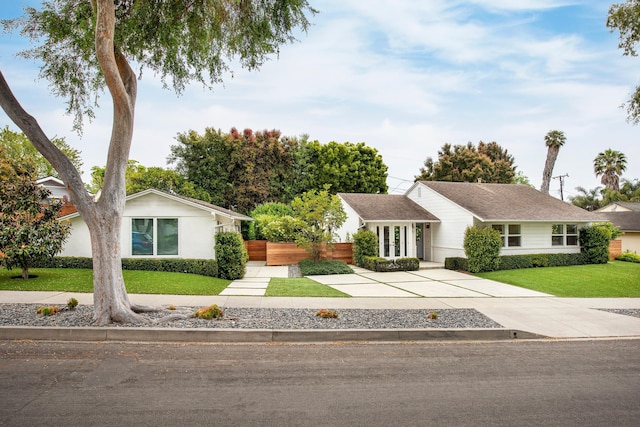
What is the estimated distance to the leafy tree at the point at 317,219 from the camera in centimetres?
2006

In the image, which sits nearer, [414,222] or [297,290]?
[297,290]

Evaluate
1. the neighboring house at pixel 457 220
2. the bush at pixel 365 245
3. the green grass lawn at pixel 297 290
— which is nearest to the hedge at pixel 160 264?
the green grass lawn at pixel 297 290

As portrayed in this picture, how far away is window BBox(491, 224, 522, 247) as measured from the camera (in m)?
22.1

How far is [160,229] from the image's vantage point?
17438 mm

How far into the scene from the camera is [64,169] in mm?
7879

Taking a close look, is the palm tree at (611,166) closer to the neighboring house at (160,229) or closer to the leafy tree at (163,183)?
the leafy tree at (163,183)

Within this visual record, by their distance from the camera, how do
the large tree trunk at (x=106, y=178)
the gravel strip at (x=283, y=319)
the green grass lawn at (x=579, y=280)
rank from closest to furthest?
the large tree trunk at (x=106, y=178) → the gravel strip at (x=283, y=319) → the green grass lawn at (x=579, y=280)

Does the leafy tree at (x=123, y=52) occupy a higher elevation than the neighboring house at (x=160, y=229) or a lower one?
higher

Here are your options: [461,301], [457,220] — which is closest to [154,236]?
[461,301]

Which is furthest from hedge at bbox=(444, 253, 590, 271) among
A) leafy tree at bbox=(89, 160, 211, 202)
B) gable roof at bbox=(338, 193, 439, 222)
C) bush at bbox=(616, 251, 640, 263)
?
leafy tree at bbox=(89, 160, 211, 202)

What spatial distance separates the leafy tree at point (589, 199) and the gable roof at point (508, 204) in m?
29.1

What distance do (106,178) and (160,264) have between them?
8.72 metres

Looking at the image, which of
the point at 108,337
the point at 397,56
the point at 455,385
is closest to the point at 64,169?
the point at 108,337

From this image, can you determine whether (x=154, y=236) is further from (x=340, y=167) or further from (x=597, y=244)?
(x=597, y=244)
